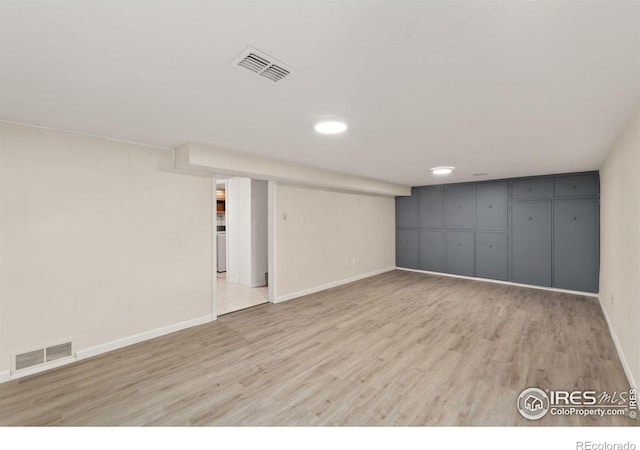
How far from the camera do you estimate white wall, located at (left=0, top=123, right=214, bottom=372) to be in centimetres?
248

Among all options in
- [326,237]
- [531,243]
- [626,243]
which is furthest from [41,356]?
[531,243]

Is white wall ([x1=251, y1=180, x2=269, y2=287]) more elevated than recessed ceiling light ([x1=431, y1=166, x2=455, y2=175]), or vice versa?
recessed ceiling light ([x1=431, y1=166, x2=455, y2=175])

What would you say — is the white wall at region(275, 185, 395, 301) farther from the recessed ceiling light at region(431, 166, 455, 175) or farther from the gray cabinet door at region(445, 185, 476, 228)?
Result: the recessed ceiling light at region(431, 166, 455, 175)

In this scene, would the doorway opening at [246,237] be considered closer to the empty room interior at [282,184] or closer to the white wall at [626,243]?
the empty room interior at [282,184]

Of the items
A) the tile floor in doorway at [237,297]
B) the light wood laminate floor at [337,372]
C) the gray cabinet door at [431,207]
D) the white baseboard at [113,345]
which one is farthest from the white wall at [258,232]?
the gray cabinet door at [431,207]

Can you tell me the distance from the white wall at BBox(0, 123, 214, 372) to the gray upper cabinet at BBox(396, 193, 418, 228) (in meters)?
5.56

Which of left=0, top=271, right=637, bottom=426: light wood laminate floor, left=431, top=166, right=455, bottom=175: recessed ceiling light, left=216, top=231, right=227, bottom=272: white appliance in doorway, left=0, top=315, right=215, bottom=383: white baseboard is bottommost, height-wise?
left=0, top=271, right=637, bottom=426: light wood laminate floor

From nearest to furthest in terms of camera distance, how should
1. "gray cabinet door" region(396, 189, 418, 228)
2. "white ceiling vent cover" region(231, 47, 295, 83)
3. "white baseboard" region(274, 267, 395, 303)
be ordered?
1. "white ceiling vent cover" region(231, 47, 295, 83)
2. "white baseboard" region(274, 267, 395, 303)
3. "gray cabinet door" region(396, 189, 418, 228)

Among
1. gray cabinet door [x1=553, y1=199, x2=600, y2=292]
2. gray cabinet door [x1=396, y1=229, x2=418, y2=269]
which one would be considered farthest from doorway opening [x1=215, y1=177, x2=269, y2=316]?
gray cabinet door [x1=553, y1=199, x2=600, y2=292]

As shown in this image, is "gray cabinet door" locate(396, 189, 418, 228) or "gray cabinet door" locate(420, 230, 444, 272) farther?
"gray cabinet door" locate(396, 189, 418, 228)

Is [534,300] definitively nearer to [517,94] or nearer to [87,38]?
[517,94]
